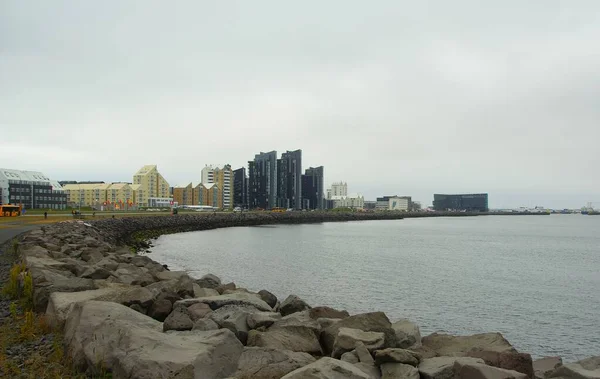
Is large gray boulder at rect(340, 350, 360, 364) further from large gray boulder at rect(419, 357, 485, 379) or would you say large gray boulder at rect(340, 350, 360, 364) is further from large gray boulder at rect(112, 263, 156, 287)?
large gray boulder at rect(112, 263, 156, 287)

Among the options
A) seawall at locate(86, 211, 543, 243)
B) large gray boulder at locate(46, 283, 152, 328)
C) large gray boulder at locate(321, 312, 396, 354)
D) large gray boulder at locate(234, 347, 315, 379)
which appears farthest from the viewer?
seawall at locate(86, 211, 543, 243)

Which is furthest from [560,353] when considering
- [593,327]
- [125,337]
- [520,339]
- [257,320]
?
[125,337]

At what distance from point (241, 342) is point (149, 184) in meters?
179

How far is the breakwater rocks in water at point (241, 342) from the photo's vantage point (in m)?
6.00

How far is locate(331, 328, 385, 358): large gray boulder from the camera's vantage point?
7648 millimetres

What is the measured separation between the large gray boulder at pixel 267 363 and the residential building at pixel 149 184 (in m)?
169

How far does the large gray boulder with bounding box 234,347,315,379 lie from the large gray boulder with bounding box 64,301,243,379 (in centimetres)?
20

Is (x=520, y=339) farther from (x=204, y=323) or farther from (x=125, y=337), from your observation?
(x=125, y=337)

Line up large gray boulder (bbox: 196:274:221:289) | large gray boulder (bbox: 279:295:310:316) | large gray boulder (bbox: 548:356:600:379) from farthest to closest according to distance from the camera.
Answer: large gray boulder (bbox: 196:274:221:289) → large gray boulder (bbox: 279:295:310:316) → large gray boulder (bbox: 548:356:600:379)

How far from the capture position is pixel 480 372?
5980 millimetres

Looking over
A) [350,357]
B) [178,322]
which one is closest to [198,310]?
[178,322]

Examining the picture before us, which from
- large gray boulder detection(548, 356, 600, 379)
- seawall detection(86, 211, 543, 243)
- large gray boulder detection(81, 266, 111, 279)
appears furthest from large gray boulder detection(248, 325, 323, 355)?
seawall detection(86, 211, 543, 243)

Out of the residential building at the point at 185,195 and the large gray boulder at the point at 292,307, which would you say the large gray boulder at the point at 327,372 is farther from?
the residential building at the point at 185,195

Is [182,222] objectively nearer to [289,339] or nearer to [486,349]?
[289,339]
